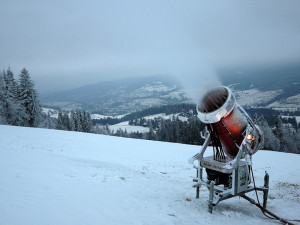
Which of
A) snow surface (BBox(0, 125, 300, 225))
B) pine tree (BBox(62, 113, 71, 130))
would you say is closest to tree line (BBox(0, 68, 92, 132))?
pine tree (BBox(62, 113, 71, 130))

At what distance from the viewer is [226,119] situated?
22.9 feet

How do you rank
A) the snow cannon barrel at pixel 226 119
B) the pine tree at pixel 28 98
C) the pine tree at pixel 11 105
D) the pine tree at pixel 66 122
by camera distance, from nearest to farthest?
1. the snow cannon barrel at pixel 226 119
2. the pine tree at pixel 11 105
3. the pine tree at pixel 28 98
4. the pine tree at pixel 66 122

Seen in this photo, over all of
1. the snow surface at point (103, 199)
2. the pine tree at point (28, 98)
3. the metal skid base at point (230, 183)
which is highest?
the pine tree at point (28, 98)

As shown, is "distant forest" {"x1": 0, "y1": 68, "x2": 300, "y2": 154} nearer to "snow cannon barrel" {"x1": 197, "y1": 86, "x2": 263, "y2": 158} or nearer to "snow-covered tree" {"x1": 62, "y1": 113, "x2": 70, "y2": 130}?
"snow-covered tree" {"x1": 62, "y1": 113, "x2": 70, "y2": 130}

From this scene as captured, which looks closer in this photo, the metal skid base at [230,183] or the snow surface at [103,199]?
the snow surface at [103,199]

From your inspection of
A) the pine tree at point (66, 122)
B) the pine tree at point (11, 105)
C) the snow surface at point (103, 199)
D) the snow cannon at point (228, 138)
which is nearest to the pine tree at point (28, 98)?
the pine tree at point (11, 105)

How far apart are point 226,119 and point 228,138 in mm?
759

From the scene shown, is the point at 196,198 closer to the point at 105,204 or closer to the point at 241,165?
the point at 241,165

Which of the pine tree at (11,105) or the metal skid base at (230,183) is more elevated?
the pine tree at (11,105)

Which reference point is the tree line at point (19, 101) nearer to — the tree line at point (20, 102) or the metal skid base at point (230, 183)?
the tree line at point (20, 102)

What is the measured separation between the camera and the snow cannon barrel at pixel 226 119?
6.72m

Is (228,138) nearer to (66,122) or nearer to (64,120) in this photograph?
(66,122)

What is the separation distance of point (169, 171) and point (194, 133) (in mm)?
39042

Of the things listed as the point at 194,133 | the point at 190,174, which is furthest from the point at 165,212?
the point at 194,133
